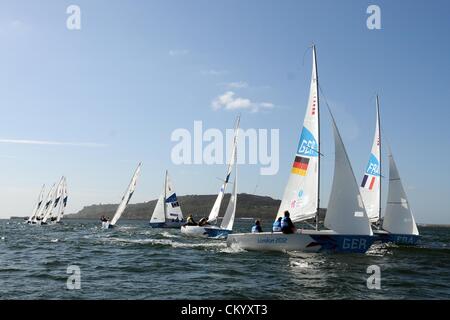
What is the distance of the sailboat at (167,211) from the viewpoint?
6444cm

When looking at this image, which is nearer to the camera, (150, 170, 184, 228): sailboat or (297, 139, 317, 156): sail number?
(297, 139, 317, 156): sail number

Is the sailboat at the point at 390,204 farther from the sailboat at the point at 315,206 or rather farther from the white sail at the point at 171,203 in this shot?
the white sail at the point at 171,203

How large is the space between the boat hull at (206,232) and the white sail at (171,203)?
2059cm

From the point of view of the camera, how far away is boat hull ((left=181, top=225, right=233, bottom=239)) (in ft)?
132

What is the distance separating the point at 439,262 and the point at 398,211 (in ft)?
35.0

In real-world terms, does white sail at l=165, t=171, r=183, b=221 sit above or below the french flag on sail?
below

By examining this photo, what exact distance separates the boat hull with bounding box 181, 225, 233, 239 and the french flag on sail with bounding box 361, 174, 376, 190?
12.4 m

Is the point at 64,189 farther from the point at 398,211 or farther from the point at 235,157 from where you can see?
the point at 398,211

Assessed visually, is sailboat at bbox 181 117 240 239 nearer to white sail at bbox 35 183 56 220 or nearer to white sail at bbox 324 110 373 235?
white sail at bbox 324 110 373 235

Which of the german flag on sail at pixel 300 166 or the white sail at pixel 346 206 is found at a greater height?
the german flag on sail at pixel 300 166

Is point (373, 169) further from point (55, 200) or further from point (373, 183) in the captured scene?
point (55, 200)

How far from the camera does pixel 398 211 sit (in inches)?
1318

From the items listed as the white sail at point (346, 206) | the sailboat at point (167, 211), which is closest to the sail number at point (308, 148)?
the white sail at point (346, 206)

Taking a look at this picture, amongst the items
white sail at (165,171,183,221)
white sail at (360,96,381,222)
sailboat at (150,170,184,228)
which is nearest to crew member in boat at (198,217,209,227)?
white sail at (360,96,381,222)
